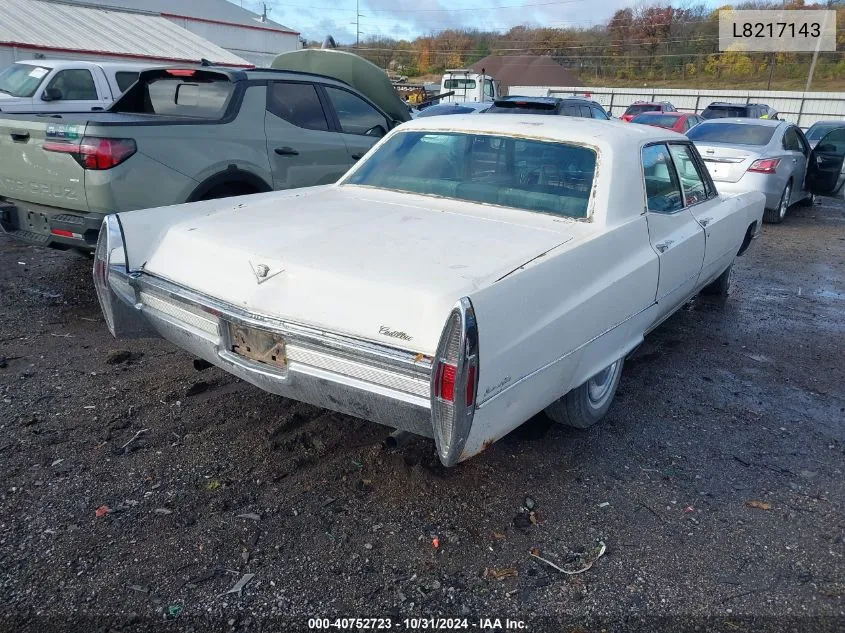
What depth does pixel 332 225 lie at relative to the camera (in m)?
3.22

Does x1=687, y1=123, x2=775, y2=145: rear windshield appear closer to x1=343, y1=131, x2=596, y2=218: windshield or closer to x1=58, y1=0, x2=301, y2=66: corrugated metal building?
x1=343, y1=131, x2=596, y2=218: windshield

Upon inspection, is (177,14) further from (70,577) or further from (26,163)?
(70,577)

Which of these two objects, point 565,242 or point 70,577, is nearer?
point 70,577

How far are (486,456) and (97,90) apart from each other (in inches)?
357

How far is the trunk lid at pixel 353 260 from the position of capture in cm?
247

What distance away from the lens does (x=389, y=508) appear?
2859 millimetres

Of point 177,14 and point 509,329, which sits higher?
point 177,14

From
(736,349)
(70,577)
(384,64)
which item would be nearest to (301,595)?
(70,577)

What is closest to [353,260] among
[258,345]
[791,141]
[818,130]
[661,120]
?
[258,345]

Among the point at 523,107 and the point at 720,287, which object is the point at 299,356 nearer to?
the point at 720,287

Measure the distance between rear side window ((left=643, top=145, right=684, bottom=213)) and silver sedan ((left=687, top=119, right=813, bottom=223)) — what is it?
18.4 ft

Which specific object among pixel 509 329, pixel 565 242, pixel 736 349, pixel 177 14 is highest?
pixel 177 14

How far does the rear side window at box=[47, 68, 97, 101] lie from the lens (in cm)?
972

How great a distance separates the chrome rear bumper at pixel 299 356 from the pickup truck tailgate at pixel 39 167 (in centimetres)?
176
